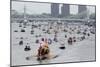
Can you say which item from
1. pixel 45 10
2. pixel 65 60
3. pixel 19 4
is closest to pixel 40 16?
pixel 45 10

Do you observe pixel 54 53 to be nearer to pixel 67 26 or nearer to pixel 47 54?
pixel 47 54

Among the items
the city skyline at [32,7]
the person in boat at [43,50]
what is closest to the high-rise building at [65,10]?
the city skyline at [32,7]

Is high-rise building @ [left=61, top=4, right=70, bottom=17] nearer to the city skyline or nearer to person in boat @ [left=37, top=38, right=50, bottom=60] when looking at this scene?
the city skyline

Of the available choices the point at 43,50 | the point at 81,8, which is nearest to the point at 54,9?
the point at 81,8

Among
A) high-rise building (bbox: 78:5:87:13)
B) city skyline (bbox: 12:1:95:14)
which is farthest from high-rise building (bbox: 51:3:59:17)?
high-rise building (bbox: 78:5:87:13)

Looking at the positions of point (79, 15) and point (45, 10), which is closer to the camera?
point (45, 10)

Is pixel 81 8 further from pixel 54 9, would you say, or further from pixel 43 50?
pixel 43 50

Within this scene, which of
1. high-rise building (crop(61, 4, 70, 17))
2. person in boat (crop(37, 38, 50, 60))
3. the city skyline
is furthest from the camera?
high-rise building (crop(61, 4, 70, 17))

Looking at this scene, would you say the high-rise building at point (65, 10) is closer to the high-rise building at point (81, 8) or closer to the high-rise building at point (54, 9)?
the high-rise building at point (54, 9)

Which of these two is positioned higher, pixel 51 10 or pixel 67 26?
pixel 51 10
